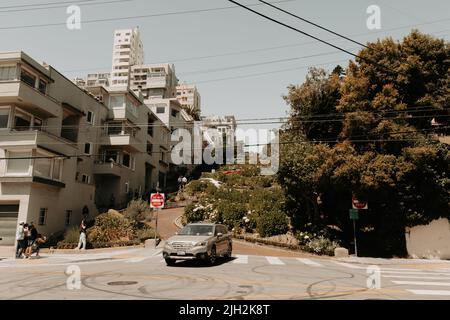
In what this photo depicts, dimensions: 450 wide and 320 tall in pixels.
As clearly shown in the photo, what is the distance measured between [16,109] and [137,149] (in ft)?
49.9

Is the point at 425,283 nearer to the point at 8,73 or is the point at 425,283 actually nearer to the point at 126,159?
the point at 8,73

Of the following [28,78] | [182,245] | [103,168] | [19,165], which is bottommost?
[182,245]

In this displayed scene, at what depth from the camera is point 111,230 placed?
24.6 meters

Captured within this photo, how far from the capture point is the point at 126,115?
125 ft

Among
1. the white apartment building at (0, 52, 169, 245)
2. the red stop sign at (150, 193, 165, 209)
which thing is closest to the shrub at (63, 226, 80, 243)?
the white apartment building at (0, 52, 169, 245)

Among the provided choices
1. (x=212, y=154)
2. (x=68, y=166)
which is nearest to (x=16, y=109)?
(x=68, y=166)

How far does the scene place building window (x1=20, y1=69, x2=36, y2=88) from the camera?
25188mm

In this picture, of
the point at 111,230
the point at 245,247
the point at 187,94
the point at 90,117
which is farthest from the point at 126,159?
the point at 187,94

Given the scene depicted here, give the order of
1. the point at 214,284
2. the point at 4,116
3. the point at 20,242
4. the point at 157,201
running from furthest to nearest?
the point at 4,116
the point at 157,201
the point at 20,242
the point at 214,284

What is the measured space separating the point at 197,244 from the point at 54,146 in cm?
1740

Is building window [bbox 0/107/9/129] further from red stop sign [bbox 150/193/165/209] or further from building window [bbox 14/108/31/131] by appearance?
red stop sign [bbox 150/193/165/209]

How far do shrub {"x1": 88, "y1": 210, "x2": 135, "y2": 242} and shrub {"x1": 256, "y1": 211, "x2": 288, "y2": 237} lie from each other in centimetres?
905

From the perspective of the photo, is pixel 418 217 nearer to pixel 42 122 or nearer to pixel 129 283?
pixel 129 283

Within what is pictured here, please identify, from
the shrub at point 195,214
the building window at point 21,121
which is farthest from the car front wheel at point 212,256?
the building window at point 21,121
